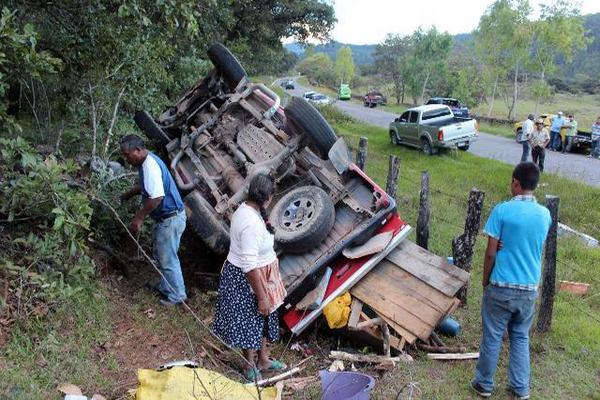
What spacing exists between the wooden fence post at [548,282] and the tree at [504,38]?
115ft

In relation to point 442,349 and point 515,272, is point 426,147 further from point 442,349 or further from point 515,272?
point 515,272

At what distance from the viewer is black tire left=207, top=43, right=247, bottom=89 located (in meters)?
7.81

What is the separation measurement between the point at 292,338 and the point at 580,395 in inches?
95.8

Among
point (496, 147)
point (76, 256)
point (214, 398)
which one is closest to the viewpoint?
point (214, 398)

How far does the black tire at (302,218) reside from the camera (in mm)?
5082

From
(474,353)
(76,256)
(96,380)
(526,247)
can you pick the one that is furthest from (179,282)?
(526,247)

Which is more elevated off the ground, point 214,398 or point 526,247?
point 526,247

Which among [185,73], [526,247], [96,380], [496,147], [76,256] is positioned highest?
[185,73]

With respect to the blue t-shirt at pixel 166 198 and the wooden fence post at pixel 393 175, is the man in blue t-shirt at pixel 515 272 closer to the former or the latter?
the blue t-shirt at pixel 166 198

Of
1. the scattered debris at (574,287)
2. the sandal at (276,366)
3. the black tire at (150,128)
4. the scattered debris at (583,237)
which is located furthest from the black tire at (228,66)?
the scattered debris at (583,237)

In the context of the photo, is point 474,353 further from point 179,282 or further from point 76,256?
point 76,256

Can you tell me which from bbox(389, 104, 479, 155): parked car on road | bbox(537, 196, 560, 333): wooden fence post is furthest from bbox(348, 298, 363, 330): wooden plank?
bbox(389, 104, 479, 155): parked car on road

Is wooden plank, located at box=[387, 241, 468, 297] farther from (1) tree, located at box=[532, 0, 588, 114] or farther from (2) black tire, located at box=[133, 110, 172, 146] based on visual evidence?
(1) tree, located at box=[532, 0, 588, 114]

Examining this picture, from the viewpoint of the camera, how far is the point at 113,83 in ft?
21.9
